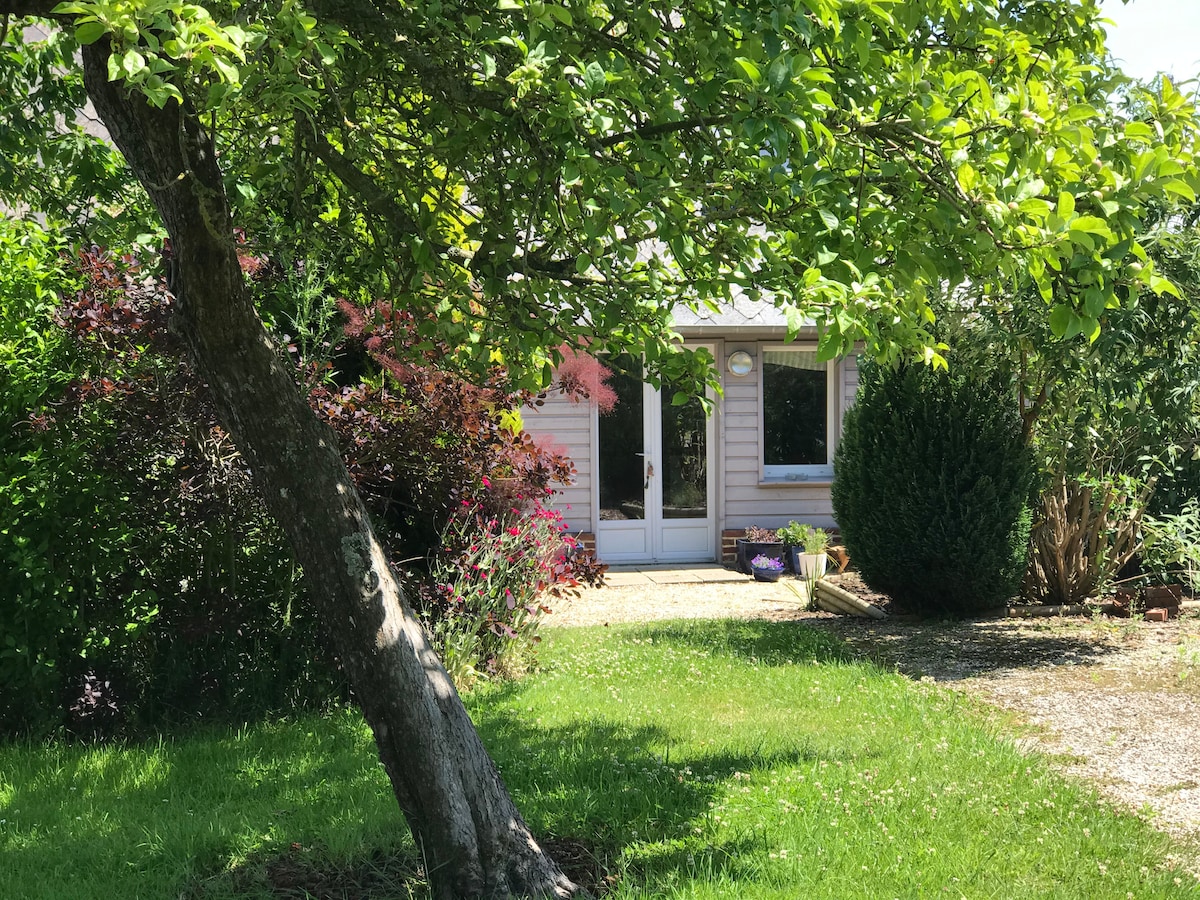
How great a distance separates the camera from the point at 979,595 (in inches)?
342

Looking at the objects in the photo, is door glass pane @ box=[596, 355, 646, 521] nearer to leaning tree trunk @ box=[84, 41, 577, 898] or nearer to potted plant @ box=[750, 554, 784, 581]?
potted plant @ box=[750, 554, 784, 581]

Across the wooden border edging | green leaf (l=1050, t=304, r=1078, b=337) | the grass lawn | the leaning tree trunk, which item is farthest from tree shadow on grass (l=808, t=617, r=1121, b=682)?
green leaf (l=1050, t=304, r=1078, b=337)

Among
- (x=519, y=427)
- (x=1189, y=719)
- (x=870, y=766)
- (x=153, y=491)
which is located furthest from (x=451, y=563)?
(x=1189, y=719)

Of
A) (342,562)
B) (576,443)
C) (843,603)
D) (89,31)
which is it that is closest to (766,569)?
(843,603)

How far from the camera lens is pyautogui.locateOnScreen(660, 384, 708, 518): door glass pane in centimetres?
1259

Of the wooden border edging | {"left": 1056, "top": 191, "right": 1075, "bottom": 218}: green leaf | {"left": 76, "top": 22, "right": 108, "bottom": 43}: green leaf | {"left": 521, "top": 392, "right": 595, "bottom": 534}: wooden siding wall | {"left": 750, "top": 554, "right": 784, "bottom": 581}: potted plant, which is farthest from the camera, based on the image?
{"left": 521, "top": 392, "right": 595, "bottom": 534}: wooden siding wall

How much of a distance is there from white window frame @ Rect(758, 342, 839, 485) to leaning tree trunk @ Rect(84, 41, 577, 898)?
31.2ft

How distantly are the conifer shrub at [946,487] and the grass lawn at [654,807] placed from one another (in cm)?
259

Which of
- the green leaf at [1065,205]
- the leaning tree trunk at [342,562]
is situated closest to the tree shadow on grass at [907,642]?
the leaning tree trunk at [342,562]

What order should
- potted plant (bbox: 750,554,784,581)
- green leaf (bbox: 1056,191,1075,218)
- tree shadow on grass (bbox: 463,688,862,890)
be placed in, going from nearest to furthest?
green leaf (bbox: 1056,191,1075,218), tree shadow on grass (bbox: 463,688,862,890), potted plant (bbox: 750,554,784,581)

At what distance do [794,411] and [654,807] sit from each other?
9155 mm

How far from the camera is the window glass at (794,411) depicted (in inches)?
505

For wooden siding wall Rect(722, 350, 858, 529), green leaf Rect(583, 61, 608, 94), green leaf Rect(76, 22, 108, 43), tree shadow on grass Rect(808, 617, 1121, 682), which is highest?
green leaf Rect(583, 61, 608, 94)

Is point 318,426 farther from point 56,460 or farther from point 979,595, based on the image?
point 979,595
